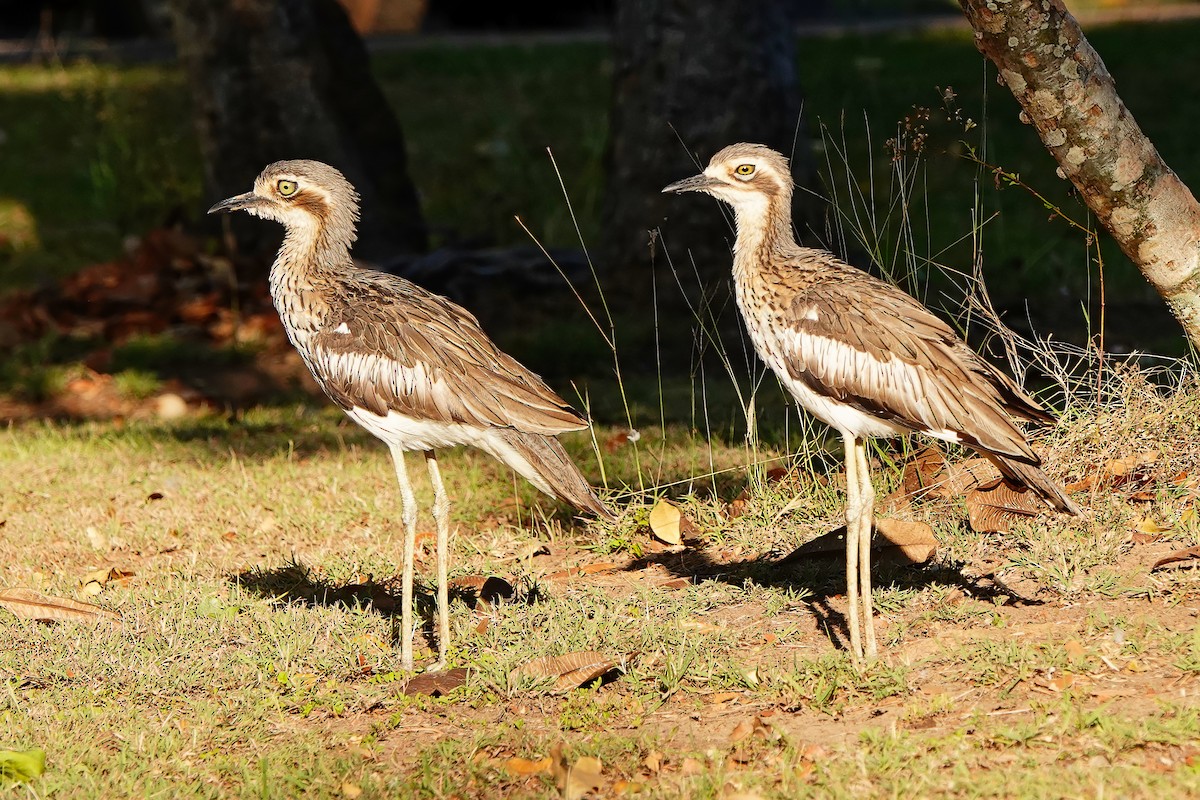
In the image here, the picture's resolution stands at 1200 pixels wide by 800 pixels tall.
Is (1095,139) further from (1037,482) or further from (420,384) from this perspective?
(420,384)

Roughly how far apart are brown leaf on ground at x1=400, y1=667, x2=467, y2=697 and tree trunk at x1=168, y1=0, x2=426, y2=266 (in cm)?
665

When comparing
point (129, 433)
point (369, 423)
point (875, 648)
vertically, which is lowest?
point (129, 433)

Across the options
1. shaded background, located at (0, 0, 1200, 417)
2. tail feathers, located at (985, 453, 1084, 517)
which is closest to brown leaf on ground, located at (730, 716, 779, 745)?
tail feathers, located at (985, 453, 1084, 517)

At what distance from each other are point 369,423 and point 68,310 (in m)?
6.37

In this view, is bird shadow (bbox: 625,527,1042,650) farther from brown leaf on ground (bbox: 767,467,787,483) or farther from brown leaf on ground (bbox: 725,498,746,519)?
brown leaf on ground (bbox: 767,467,787,483)

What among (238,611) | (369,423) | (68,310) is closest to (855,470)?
(369,423)

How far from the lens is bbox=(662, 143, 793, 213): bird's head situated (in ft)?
18.0

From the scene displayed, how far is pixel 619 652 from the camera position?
520 cm

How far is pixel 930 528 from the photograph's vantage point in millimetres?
5941

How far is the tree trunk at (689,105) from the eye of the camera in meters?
10.1

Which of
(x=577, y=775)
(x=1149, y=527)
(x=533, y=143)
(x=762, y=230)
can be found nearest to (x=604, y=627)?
(x=577, y=775)

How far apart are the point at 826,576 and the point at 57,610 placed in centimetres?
318

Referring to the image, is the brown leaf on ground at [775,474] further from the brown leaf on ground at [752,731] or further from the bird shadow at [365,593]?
the brown leaf on ground at [752,731]

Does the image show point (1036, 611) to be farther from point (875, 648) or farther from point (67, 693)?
point (67, 693)
